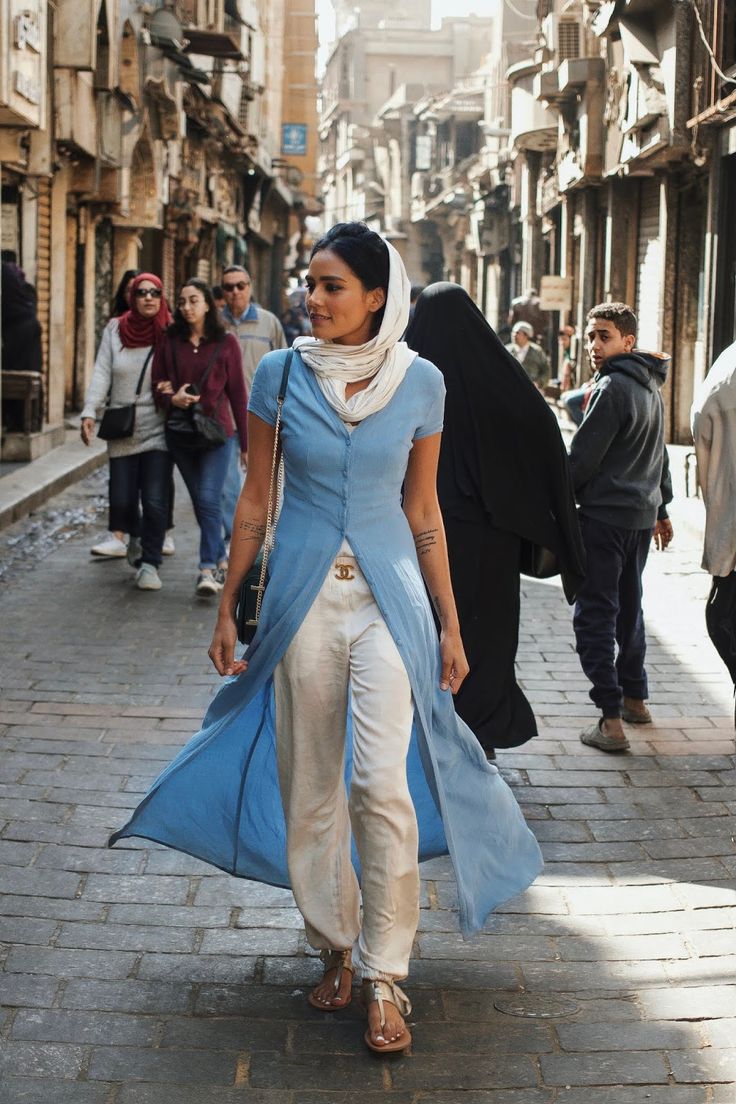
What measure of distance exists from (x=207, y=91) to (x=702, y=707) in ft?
82.8

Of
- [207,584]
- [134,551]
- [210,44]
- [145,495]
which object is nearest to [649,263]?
[210,44]

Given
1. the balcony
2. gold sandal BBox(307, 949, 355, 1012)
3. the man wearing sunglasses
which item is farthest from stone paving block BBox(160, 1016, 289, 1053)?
the balcony

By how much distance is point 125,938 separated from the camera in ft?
14.3

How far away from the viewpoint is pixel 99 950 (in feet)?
14.0

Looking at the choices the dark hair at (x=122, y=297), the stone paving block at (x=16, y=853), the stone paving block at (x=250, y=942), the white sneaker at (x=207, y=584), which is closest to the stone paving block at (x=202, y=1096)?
the stone paving block at (x=250, y=942)

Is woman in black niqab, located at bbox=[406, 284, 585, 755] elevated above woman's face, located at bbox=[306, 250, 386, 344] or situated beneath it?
situated beneath

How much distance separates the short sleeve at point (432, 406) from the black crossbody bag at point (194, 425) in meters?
5.53

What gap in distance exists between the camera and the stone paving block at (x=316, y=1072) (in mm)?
3529

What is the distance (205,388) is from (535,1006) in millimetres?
5998

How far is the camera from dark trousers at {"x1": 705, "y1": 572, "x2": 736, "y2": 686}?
606cm

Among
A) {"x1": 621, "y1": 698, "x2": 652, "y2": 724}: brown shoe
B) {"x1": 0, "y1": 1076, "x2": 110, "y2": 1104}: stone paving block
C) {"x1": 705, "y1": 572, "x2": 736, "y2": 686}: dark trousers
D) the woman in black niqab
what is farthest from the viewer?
{"x1": 621, "y1": 698, "x2": 652, "y2": 724}: brown shoe

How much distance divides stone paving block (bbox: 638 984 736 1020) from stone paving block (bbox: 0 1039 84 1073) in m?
1.34

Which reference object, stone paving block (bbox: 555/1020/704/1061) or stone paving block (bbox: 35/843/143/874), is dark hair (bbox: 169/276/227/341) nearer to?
stone paving block (bbox: 35/843/143/874)

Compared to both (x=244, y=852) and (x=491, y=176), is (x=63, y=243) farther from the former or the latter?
(x=491, y=176)
